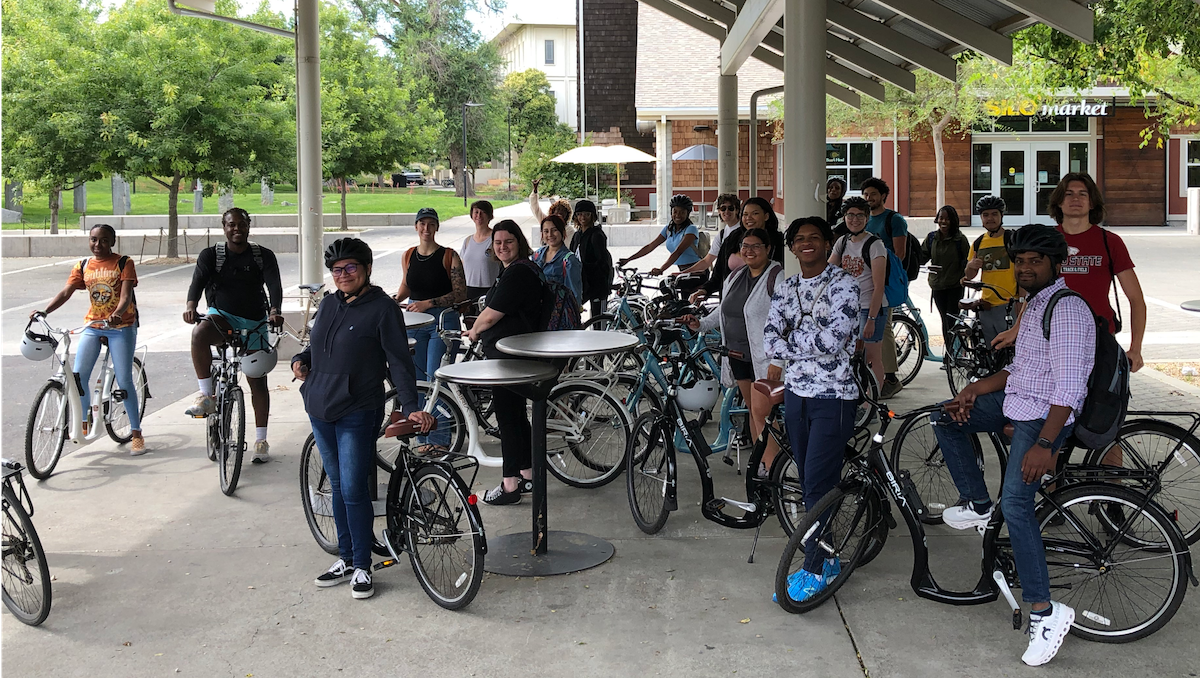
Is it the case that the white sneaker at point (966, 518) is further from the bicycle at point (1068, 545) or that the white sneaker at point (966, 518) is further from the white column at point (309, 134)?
the white column at point (309, 134)

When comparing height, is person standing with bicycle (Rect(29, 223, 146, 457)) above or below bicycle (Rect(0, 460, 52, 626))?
above

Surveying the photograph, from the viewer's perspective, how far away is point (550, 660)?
15.5 ft

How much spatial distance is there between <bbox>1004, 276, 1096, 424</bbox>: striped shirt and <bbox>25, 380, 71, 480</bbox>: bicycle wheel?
6193 mm

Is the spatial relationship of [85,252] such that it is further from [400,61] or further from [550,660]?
[400,61]

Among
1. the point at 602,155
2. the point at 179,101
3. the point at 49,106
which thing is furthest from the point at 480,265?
the point at 602,155

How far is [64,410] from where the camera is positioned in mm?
7949

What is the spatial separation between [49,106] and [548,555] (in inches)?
850

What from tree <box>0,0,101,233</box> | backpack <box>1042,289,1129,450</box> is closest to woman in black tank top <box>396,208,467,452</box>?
backpack <box>1042,289,1129,450</box>

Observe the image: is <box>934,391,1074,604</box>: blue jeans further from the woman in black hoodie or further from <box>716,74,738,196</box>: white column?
<box>716,74,738,196</box>: white column

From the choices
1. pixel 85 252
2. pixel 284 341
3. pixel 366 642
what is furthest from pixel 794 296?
pixel 85 252

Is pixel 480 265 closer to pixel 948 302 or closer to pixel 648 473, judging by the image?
pixel 648 473

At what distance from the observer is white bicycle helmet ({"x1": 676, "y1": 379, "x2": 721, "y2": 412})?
6.65m

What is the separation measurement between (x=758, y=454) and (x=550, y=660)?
1767mm

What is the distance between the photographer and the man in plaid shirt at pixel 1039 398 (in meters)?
4.40
